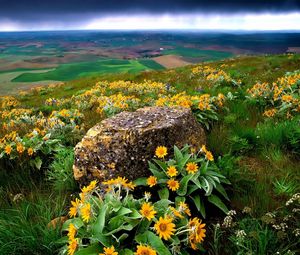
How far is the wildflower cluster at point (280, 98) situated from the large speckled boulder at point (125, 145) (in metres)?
3.20

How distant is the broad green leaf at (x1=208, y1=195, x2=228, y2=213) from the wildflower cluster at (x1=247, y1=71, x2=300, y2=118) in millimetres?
3653

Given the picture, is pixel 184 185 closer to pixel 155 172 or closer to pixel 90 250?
pixel 155 172

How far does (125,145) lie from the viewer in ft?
14.7

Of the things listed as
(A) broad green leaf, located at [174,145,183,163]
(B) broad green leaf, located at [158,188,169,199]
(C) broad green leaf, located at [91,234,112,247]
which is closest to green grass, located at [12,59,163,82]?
(A) broad green leaf, located at [174,145,183,163]

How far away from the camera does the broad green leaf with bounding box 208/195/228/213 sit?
383cm

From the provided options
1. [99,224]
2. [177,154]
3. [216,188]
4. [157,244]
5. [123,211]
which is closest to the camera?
[157,244]

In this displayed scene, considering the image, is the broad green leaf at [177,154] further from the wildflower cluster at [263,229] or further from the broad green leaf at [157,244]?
the broad green leaf at [157,244]

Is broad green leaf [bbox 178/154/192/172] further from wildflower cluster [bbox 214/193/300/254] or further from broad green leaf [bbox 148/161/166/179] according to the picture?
wildflower cluster [bbox 214/193/300/254]

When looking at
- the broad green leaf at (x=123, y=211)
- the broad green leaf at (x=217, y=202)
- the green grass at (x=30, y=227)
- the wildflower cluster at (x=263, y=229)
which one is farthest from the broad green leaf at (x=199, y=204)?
the green grass at (x=30, y=227)

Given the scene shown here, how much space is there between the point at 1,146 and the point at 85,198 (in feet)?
9.46

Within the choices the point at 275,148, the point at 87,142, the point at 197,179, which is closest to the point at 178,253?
the point at 197,179

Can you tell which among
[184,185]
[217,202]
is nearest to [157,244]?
[184,185]

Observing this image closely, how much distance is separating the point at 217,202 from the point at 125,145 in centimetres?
147

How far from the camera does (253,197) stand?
4.09 meters
